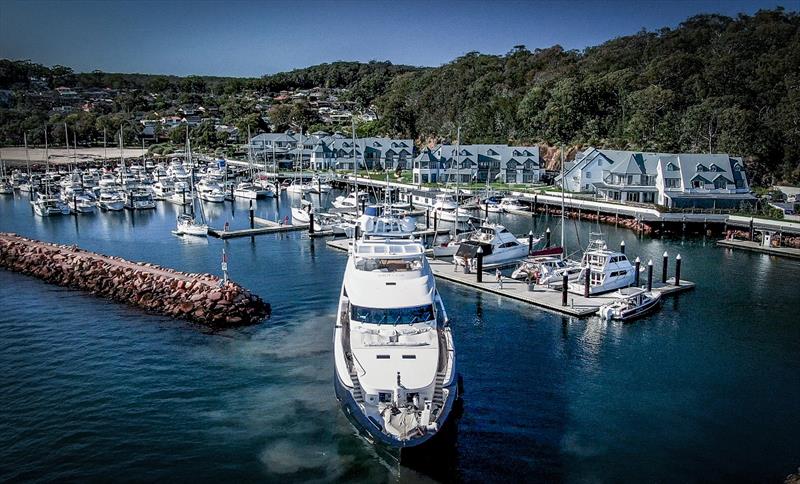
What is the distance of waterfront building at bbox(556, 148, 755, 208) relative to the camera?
2817 inches

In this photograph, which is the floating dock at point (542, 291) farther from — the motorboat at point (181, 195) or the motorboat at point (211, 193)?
the motorboat at point (181, 195)

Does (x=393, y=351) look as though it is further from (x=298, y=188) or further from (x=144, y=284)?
(x=298, y=188)

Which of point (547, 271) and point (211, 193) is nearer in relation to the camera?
point (547, 271)

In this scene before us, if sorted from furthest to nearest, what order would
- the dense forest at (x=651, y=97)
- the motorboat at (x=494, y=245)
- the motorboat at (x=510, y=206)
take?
the dense forest at (x=651, y=97)
the motorboat at (x=510, y=206)
the motorboat at (x=494, y=245)

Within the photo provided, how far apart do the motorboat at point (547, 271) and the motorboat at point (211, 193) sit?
54.2 meters

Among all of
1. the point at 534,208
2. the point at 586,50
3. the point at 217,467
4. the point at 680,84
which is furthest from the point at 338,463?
the point at 586,50

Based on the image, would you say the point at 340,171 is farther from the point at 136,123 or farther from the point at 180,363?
the point at 136,123

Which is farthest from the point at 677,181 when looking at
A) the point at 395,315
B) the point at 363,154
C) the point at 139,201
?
the point at 139,201

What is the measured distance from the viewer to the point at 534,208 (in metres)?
78.6

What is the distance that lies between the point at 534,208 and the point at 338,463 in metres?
60.7

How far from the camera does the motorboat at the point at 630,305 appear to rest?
37.0 metres

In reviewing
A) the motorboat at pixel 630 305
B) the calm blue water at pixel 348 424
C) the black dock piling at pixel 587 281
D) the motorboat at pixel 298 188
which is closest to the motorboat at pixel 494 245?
the calm blue water at pixel 348 424

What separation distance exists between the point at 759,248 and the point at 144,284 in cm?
5076

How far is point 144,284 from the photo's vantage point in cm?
4112
